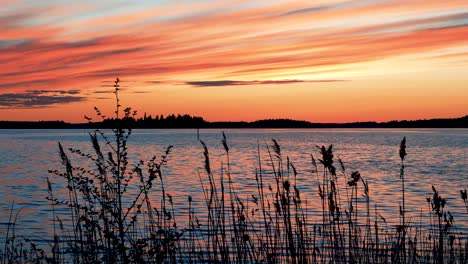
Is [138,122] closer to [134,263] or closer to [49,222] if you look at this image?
[134,263]

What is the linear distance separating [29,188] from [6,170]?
13.7 m

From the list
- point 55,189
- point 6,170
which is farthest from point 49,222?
point 6,170

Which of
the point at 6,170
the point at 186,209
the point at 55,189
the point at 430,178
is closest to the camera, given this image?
the point at 186,209

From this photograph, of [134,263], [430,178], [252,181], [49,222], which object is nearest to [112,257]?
[134,263]

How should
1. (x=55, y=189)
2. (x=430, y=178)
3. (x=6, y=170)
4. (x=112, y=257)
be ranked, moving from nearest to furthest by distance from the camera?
1. (x=112, y=257)
2. (x=55, y=189)
3. (x=430, y=178)
4. (x=6, y=170)

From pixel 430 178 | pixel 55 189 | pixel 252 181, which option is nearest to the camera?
pixel 55 189

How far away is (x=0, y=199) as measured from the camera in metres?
26.3

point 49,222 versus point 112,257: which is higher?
point 112,257

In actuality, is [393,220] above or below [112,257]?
below

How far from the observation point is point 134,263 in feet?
23.6

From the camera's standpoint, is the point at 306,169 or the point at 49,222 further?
the point at 306,169

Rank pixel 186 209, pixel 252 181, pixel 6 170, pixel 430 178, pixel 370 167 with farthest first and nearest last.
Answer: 1. pixel 370 167
2. pixel 6 170
3. pixel 430 178
4. pixel 252 181
5. pixel 186 209

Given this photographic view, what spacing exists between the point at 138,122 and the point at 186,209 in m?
15.8

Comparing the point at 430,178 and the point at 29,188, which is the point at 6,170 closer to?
the point at 29,188
